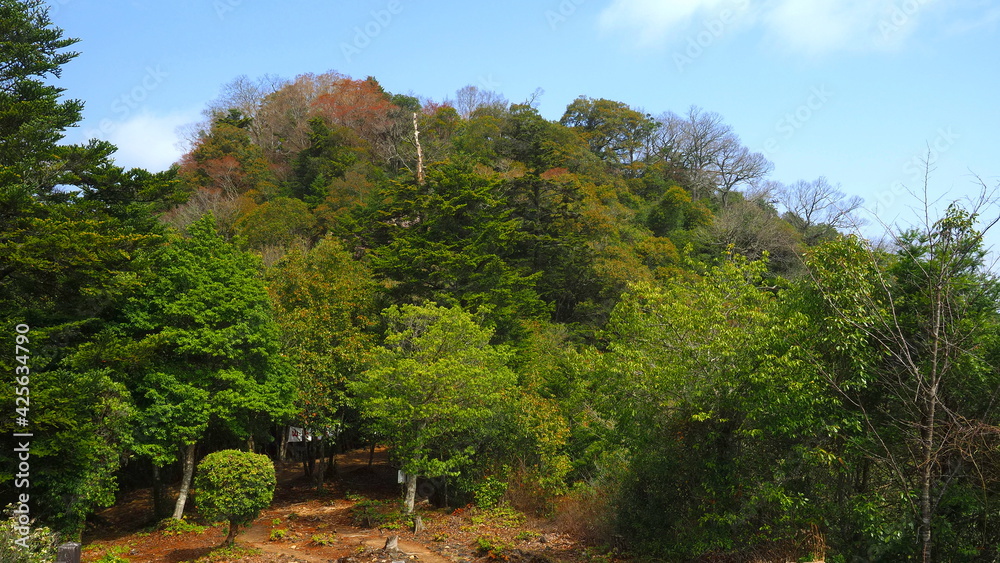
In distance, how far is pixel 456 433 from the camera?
18.9 meters

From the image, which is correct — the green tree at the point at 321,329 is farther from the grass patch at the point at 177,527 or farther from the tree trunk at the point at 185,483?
the grass patch at the point at 177,527

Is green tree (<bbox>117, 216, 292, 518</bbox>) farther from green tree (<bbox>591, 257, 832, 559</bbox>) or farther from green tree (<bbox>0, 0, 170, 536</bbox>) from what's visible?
green tree (<bbox>591, 257, 832, 559</bbox>)

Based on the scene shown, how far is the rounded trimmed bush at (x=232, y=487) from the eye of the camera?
13.3 m

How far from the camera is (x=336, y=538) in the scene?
15984 mm

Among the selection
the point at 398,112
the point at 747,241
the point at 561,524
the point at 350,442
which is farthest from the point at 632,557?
the point at 398,112

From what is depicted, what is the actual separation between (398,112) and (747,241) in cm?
2924

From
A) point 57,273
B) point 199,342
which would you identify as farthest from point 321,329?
point 57,273

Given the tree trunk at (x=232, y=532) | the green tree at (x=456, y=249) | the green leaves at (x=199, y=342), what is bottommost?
the tree trunk at (x=232, y=532)

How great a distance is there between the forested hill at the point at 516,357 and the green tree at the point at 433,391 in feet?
0.31

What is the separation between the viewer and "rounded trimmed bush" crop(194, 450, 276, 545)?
1326 centimetres

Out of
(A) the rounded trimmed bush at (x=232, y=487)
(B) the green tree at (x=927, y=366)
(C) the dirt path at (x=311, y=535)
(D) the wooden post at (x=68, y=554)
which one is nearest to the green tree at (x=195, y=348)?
(C) the dirt path at (x=311, y=535)

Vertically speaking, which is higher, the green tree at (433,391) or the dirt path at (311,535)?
the green tree at (433,391)

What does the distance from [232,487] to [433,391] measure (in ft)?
17.9

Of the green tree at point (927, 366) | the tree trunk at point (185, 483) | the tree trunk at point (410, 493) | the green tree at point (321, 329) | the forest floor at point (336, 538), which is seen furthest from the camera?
the green tree at point (321, 329)
